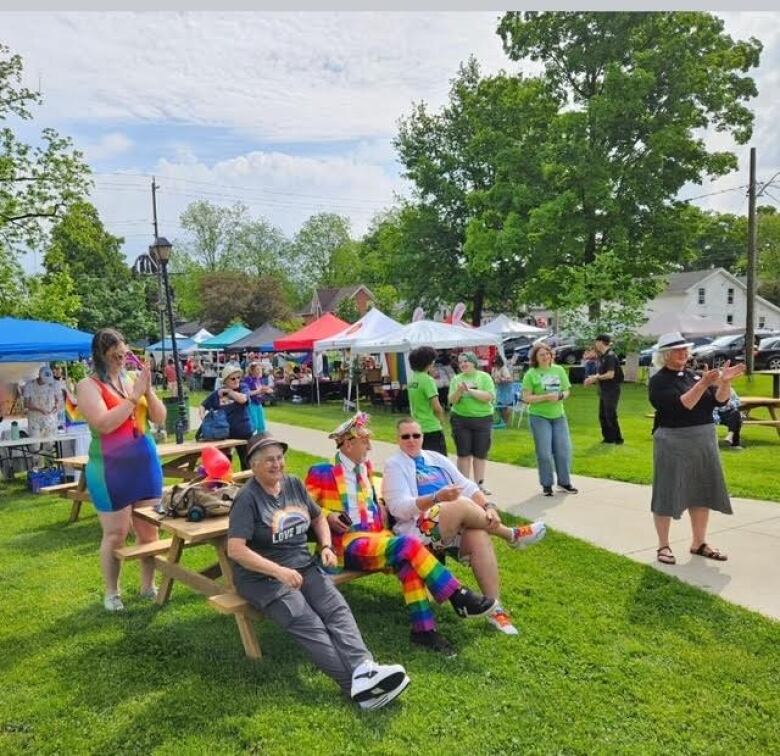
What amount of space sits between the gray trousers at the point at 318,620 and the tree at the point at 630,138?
68.2ft

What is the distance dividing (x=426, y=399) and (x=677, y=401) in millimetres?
2597

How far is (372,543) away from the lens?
4.04 meters

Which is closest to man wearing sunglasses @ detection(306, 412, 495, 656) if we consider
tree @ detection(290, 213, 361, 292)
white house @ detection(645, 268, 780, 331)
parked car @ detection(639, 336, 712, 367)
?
parked car @ detection(639, 336, 712, 367)

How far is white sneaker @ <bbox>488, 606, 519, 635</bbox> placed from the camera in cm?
399

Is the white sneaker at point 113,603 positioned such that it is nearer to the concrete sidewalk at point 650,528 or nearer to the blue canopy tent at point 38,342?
the concrete sidewalk at point 650,528

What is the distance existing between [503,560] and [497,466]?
149 inches

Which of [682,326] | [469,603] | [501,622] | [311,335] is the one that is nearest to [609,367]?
[501,622]

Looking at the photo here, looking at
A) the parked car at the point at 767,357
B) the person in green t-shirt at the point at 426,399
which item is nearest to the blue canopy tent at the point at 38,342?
the person in green t-shirt at the point at 426,399

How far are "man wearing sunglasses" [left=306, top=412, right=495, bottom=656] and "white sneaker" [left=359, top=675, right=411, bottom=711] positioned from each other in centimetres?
57

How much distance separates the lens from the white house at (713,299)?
5103 cm

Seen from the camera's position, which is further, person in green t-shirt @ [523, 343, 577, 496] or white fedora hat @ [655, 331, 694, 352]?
person in green t-shirt @ [523, 343, 577, 496]

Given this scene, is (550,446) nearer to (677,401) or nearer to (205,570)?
(677,401)

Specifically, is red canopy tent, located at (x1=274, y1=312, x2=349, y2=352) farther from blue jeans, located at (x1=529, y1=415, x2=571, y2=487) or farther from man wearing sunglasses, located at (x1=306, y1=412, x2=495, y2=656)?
man wearing sunglasses, located at (x1=306, y1=412, x2=495, y2=656)

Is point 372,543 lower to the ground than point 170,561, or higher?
higher
